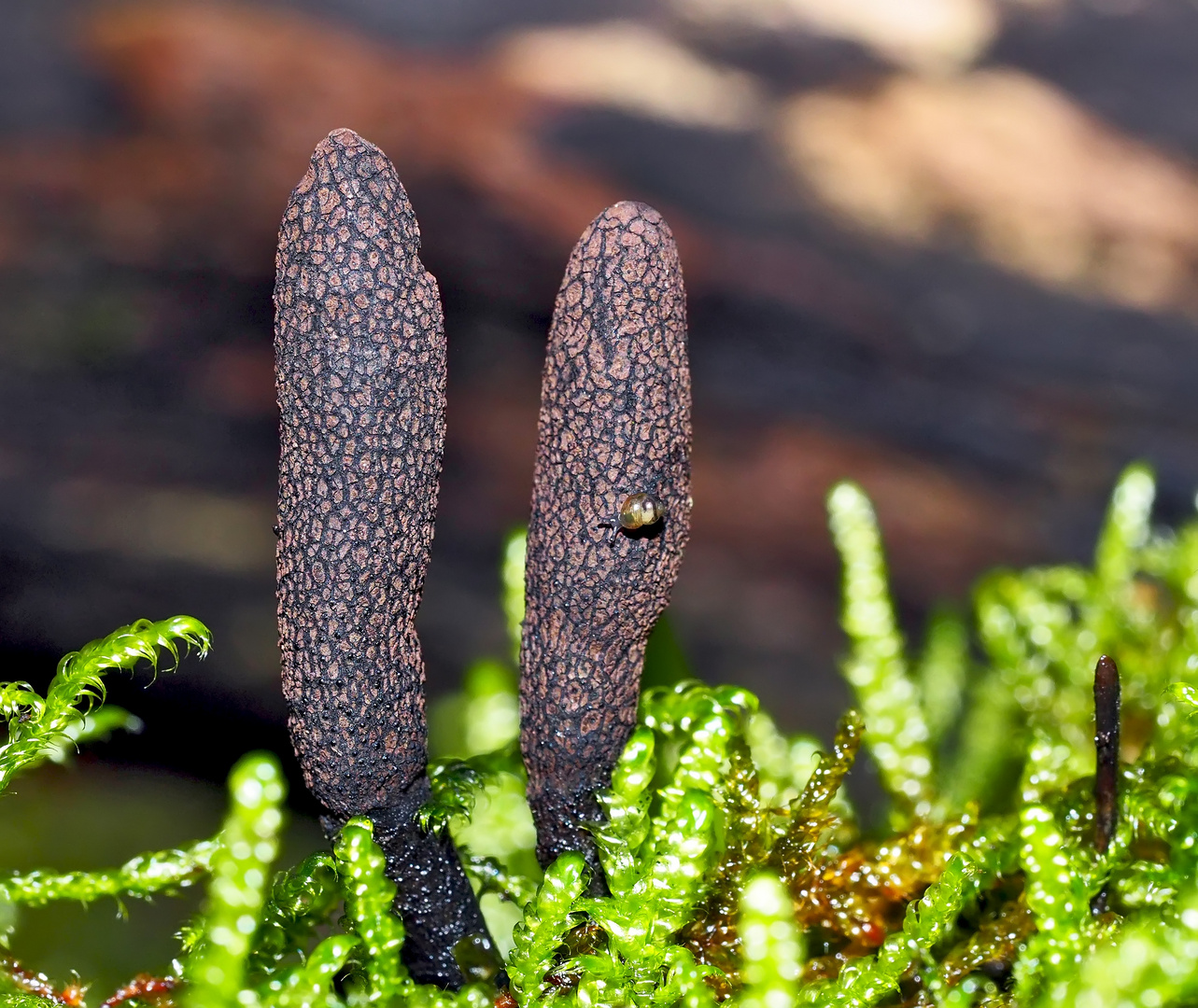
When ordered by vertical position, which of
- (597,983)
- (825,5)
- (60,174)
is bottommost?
(597,983)

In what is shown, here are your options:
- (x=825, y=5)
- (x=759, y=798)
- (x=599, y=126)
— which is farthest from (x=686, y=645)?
(x=759, y=798)

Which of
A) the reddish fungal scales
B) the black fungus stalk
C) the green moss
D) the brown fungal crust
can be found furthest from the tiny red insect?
the black fungus stalk

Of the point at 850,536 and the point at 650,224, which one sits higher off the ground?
the point at 650,224

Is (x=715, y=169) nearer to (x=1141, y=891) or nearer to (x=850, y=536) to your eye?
(x=850, y=536)

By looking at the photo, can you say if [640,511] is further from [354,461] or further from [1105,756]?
[1105,756]

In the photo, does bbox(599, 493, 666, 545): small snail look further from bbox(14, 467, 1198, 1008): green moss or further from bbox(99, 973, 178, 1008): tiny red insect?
bbox(99, 973, 178, 1008): tiny red insect

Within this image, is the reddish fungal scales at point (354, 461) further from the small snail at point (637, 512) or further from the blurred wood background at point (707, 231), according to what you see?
the blurred wood background at point (707, 231)

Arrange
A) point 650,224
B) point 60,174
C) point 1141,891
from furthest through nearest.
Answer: point 60,174
point 1141,891
point 650,224

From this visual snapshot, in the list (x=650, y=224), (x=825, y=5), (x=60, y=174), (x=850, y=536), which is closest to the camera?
(x=650, y=224)

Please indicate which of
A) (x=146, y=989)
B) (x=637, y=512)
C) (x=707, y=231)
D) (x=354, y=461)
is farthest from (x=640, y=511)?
(x=707, y=231)
